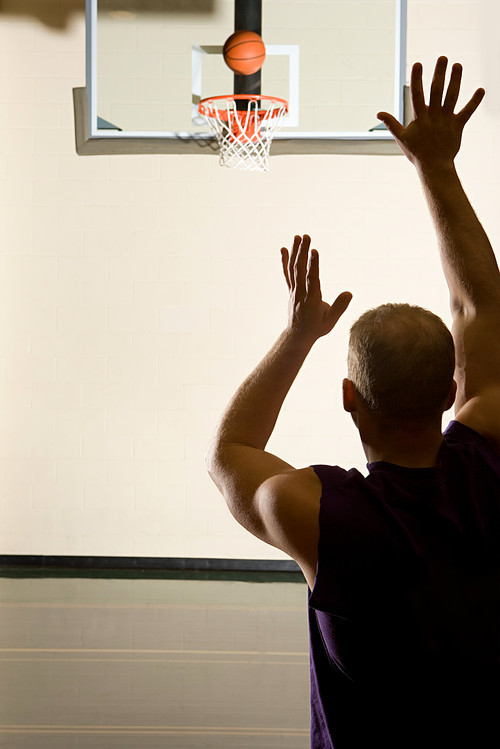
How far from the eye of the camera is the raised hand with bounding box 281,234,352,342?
118cm

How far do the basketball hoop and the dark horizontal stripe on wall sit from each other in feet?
9.23

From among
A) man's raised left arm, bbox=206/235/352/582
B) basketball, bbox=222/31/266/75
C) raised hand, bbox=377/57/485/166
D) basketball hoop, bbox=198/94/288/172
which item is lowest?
man's raised left arm, bbox=206/235/352/582

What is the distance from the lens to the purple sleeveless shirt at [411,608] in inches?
37.1

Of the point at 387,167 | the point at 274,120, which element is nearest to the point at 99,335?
the point at 274,120

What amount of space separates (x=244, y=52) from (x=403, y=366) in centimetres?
465

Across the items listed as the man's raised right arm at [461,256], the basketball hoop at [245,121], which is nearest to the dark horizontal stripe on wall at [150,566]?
the basketball hoop at [245,121]

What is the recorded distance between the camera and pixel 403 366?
1.02 m

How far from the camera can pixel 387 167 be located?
19.2 ft

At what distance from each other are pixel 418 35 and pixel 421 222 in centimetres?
132

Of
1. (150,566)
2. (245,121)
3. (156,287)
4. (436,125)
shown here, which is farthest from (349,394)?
(150,566)

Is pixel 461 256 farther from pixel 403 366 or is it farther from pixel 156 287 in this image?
pixel 156 287

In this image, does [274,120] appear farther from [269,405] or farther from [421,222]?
[269,405]

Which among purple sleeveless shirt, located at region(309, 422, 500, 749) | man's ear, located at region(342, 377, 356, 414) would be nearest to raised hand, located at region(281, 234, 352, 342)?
man's ear, located at region(342, 377, 356, 414)

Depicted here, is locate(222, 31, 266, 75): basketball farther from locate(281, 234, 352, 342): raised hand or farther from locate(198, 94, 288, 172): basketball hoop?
locate(281, 234, 352, 342): raised hand
